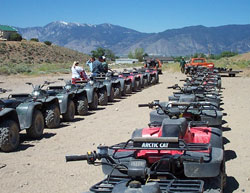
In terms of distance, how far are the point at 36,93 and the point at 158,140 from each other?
637 cm

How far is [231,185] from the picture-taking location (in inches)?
224

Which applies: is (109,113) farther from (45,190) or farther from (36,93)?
(45,190)

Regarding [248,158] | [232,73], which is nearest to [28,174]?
[248,158]

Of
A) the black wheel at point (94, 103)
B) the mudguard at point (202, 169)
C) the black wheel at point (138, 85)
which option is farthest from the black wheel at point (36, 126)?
the black wheel at point (138, 85)

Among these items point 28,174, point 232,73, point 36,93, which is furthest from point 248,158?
point 232,73

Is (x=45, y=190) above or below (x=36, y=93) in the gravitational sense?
below

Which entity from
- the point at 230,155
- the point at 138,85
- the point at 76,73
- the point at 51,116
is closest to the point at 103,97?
the point at 76,73

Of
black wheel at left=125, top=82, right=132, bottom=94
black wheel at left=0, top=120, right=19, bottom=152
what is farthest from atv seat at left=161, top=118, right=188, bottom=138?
black wheel at left=125, top=82, right=132, bottom=94

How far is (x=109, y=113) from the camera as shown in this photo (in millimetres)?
12727

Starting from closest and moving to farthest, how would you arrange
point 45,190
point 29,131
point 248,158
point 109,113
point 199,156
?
point 199,156 → point 45,190 → point 248,158 → point 29,131 → point 109,113

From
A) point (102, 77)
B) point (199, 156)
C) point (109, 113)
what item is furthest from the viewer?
point (102, 77)

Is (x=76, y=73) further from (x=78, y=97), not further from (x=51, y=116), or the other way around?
(x=51, y=116)

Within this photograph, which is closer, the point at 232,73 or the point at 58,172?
the point at 58,172

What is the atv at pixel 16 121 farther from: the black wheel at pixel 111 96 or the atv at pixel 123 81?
the atv at pixel 123 81
